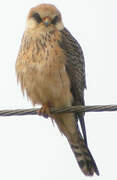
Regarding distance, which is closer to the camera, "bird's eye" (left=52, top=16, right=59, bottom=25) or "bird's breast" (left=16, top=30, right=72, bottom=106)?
"bird's breast" (left=16, top=30, right=72, bottom=106)

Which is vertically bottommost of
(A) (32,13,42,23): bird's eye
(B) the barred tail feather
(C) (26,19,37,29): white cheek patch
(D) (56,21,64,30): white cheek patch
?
(B) the barred tail feather

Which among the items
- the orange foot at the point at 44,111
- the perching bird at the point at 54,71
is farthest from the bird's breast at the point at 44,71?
the orange foot at the point at 44,111

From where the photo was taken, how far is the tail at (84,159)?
673 centimetres

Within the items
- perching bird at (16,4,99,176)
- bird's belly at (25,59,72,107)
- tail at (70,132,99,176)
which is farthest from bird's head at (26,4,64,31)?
tail at (70,132,99,176)

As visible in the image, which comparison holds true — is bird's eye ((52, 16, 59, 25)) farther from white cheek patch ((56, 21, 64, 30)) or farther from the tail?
the tail

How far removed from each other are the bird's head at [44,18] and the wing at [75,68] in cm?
16

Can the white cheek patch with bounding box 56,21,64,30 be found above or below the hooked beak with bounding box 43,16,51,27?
below

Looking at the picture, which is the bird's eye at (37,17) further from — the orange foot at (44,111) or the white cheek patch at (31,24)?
the orange foot at (44,111)

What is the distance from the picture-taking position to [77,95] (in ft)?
21.3

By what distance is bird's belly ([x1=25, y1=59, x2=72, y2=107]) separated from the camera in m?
6.11

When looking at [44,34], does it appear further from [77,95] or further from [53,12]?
[77,95]

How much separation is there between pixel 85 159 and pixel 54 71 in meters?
1.48

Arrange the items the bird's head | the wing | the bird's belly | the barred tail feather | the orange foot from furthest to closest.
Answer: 1. the barred tail feather
2. the bird's head
3. the wing
4. the orange foot
5. the bird's belly

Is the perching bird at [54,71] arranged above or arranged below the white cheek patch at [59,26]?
below
